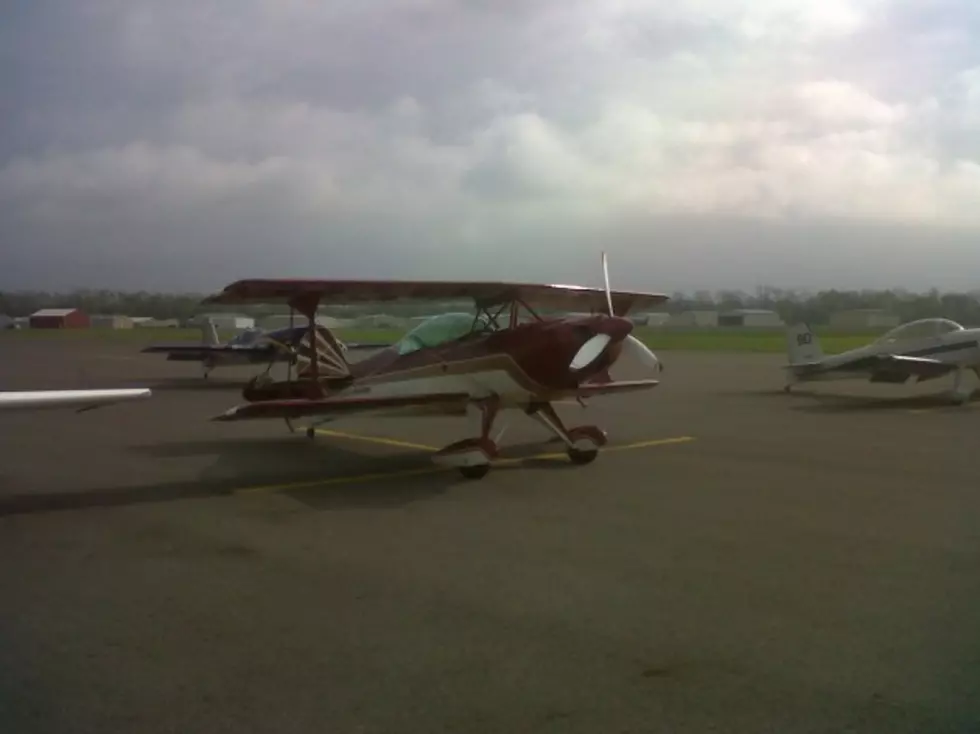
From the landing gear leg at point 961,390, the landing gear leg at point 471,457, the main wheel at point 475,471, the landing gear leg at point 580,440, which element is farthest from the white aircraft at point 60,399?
the landing gear leg at point 961,390

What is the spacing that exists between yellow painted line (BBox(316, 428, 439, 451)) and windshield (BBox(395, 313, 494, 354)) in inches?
77.9

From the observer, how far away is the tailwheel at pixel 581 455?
10828mm

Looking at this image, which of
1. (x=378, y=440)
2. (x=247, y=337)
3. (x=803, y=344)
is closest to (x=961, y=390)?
(x=803, y=344)

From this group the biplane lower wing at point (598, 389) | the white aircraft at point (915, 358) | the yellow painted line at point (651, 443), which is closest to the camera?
the biplane lower wing at point (598, 389)

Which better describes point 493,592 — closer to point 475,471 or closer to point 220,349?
point 475,471

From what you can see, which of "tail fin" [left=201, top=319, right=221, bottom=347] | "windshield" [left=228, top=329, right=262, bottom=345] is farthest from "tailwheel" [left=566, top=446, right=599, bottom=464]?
"tail fin" [left=201, top=319, right=221, bottom=347]

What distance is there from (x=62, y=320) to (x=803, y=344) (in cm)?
6395

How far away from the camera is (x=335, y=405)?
31.8ft

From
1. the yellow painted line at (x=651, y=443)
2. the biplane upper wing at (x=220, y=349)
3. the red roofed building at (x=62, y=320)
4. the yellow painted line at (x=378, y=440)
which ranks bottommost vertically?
the yellow painted line at (x=651, y=443)

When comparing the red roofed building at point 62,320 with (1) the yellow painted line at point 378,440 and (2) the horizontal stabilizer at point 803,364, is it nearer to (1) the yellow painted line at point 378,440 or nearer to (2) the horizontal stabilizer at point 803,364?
(2) the horizontal stabilizer at point 803,364

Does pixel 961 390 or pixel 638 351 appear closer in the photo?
pixel 638 351

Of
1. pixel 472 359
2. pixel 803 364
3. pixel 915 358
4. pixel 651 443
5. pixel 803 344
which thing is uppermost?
pixel 472 359

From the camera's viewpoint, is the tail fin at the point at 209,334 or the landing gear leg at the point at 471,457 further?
the tail fin at the point at 209,334

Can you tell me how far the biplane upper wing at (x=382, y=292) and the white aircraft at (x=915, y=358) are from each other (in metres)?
9.97
